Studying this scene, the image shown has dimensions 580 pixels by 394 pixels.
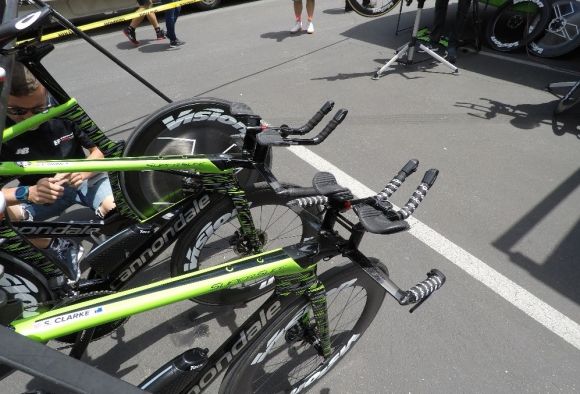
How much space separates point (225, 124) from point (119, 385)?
1.81 m

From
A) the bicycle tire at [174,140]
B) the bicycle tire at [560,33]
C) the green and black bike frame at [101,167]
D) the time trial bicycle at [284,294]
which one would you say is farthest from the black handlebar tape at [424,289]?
the bicycle tire at [560,33]

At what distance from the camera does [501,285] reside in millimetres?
2553

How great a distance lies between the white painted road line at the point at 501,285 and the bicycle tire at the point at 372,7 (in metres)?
3.32

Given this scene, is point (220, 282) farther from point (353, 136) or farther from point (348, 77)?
point (348, 77)

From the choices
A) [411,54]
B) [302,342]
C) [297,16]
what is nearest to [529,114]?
[411,54]

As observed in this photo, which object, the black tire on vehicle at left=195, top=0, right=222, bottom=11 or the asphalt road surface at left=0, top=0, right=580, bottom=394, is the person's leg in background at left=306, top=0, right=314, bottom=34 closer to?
the asphalt road surface at left=0, top=0, right=580, bottom=394

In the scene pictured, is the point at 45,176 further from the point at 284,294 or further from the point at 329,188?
the point at 329,188

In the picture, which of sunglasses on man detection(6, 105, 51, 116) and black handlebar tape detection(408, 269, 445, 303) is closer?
black handlebar tape detection(408, 269, 445, 303)

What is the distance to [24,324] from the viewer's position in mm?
996

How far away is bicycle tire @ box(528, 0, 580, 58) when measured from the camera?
5.59m

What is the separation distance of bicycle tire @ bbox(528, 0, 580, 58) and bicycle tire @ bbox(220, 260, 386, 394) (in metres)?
6.19

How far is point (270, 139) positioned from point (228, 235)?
1.46 m

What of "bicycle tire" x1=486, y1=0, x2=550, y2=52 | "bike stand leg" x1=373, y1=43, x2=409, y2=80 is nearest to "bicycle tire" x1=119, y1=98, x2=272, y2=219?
"bike stand leg" x1=373, y1=43, x2=409, y2=80

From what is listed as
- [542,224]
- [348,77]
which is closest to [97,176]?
[542,224]
